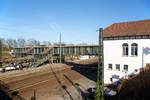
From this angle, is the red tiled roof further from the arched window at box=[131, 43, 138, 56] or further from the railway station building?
the arched window at box=[131, 43, 138, 56]

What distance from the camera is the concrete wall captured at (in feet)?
52.6

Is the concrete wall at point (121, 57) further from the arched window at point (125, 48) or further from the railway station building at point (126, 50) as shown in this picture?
the arched window at point (125, 48)

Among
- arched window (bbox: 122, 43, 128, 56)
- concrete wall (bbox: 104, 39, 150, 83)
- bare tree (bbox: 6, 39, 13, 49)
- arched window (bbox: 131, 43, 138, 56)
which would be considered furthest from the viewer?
bare tree (bbox: 6, 39, 13, 49)

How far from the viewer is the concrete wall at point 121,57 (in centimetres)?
1604

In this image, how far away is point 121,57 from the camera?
17812 mm

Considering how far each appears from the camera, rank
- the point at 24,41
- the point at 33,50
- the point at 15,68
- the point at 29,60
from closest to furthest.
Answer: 1. the point at 15,68
2. the point at 29,60
3. the point at 33,50
4. the point at 24,41

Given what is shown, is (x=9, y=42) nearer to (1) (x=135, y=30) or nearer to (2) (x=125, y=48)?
(2) (x=125, y=48)

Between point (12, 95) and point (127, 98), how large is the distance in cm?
1430

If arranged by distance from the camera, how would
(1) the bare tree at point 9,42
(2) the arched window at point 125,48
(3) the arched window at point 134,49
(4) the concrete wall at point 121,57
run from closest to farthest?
(4) the concrete wall at point 121,57, (3) the arched window at point 134,49, (2) the arched window at point 125,48, (1) the bare tree at point 9,42

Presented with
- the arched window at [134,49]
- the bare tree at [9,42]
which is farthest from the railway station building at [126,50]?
the bare tree at [9,42]

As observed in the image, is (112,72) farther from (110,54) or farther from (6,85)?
(6,85)

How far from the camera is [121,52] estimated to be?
1781 centimetres

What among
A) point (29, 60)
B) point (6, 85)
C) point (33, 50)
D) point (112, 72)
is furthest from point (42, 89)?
point (33, 50)

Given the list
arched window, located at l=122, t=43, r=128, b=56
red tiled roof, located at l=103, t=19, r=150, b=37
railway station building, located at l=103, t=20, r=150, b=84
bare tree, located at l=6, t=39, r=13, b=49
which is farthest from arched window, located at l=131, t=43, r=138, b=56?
bare tree, located at l=6, t=39, r=13, b=49
